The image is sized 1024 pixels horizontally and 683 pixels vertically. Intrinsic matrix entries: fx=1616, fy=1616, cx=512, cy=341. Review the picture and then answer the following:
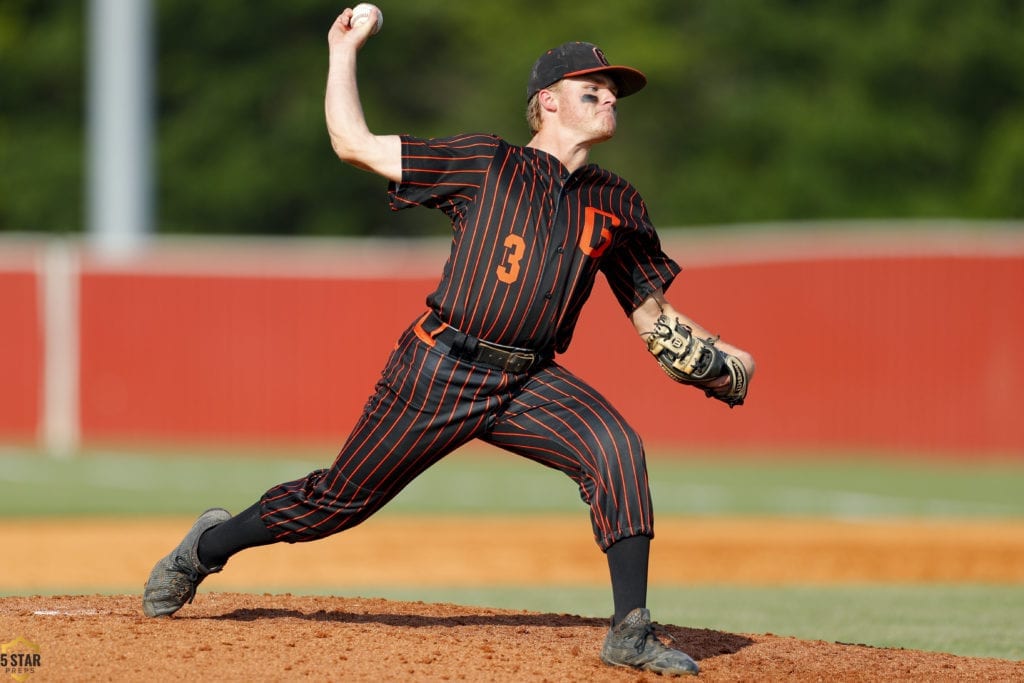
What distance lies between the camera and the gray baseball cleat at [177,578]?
533 centimetres

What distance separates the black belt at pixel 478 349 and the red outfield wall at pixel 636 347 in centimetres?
1251

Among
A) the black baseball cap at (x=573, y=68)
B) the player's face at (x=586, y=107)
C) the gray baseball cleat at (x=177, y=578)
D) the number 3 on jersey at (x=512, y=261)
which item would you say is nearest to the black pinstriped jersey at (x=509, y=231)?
the number 3 on jersey at (x=512, y=261)

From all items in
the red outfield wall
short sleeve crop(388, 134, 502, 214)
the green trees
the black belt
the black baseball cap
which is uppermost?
the green trees

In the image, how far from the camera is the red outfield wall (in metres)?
16.7

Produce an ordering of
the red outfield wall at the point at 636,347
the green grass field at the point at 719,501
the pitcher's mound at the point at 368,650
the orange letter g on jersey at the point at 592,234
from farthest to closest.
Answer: the red outfield wall at the point at 636,347, the green grass field at the point at 719,501, the orange letter g on jersey at the point at 592,234, the pitcher's mound at the point at 368,650

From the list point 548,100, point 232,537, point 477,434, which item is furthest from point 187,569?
point 548,100

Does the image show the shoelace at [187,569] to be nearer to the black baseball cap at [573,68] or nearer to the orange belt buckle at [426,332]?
the orange belt buckle at [426,332]

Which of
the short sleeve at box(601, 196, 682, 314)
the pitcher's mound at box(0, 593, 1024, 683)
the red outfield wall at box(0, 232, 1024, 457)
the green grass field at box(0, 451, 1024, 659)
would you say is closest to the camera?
the pitcher's mound at box(0, 593, 1024, 683)

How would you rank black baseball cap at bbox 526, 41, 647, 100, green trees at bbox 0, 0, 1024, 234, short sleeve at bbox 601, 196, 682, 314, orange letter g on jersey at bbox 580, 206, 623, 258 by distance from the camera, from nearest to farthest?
1. orange letter g on jersey at bbox 580, 206, 623, 258
2. black baseball cap at bbox 526, 41, 647, 100
3. short sleeve at bbox 601, 196, 682, 314
4. green trees at bbox 0, 0, 1024, 234

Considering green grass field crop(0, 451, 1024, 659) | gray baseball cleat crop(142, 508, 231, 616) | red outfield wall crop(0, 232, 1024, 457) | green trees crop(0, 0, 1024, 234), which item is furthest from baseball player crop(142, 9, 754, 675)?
green trees crop(0, 0, 1024, 234)

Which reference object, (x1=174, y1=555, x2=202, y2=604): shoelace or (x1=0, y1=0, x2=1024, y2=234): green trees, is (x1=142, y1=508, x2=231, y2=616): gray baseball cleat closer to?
(x1=174, y1=555, x2=202, y2=604): shoelace

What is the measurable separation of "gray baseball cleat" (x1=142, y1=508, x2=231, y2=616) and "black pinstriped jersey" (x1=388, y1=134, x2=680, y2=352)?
1.22m

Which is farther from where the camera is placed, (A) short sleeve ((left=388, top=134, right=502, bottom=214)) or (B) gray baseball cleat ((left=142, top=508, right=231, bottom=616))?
(B) gray baseball cleat ((left=142, top=508, right=231, bottom=616))

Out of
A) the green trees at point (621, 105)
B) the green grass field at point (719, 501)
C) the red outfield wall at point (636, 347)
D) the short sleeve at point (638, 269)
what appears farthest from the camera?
the green trees at point (621, 105)
